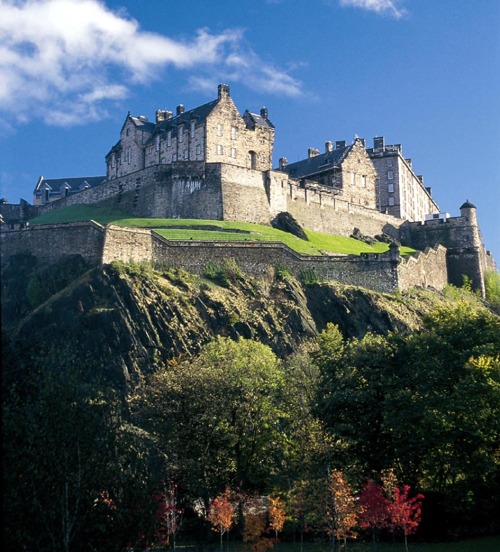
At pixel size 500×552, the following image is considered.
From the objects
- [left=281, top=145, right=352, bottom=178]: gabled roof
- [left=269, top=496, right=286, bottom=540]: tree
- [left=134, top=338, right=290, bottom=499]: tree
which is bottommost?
[left=269, top=496, right=286, bottom=540]: tree

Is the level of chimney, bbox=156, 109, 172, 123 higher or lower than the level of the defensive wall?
higher

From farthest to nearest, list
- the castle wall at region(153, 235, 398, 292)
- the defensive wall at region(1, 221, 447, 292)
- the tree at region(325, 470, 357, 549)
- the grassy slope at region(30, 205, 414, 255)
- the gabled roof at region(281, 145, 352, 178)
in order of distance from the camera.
A: 1. the gabled roof at region(281, 145, 352, 178)
2. the grassy slope at region(30, 205, 414, 255)
3. the castle wall at region(153, 235, 398, 292)
4. the defensive wall at region(1, 221, 447, 292)
5. the tree at region(325, 470, 357, 549)

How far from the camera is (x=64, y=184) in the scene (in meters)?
101

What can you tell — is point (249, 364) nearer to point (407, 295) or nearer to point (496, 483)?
point (496, 483)

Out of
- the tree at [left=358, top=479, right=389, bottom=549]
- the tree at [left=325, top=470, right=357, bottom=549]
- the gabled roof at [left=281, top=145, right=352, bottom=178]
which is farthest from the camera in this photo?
the gabled roof at [left=281, top=145, right=352, bottom=178]

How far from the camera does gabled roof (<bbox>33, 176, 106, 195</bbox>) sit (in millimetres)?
100062

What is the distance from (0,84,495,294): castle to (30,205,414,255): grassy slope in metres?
2.06

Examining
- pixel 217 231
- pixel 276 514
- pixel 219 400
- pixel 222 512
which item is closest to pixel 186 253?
pixel 217 231

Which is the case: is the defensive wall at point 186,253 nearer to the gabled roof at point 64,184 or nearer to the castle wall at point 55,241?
the castle wall at point 55,241

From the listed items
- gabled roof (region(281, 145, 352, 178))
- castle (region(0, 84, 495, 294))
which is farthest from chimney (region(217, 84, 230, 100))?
gabled roof (region(281, 145, 352, 178))

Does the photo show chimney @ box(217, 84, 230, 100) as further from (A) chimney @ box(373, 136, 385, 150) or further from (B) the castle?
(A) chimney @ box(373, 136, 385, 150)

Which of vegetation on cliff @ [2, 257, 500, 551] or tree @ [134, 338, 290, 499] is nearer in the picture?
vegetation on cliff @ [2, 257, 500, 551]

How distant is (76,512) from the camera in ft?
68.5

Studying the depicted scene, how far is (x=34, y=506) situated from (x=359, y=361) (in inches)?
807
